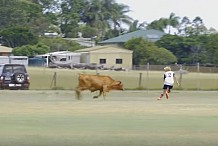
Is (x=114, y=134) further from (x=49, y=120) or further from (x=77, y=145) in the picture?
(x=49, y=120)

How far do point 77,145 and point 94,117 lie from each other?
246 inches

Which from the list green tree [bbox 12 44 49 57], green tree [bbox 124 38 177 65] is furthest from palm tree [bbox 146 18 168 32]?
green tree [bbox 124 38 177 65]

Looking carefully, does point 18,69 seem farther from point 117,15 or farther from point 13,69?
point 117,15

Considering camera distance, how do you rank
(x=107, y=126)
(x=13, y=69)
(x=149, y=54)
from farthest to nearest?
(x=149, y=54), (x=13, y=69), (x=107, y=126)

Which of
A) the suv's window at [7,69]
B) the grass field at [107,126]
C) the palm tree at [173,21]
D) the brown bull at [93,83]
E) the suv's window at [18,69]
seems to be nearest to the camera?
the grass field at [107,126]

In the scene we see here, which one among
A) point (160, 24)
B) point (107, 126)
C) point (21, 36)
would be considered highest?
point (160, 24)

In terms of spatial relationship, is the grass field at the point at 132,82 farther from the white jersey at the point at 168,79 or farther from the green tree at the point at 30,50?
the green tree at the point at 30,50

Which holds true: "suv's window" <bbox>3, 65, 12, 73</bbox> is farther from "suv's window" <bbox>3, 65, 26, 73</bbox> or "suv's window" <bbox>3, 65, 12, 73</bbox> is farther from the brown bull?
the brown bull

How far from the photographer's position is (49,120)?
1727 centimetres

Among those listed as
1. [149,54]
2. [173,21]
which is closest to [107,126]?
[149,54]

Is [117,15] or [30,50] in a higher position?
[117,15]

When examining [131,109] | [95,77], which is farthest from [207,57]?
[131,109]

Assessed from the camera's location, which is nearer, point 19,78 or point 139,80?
point 19,78

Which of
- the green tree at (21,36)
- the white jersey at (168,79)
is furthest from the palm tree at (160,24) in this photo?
the white jersey at (168,79)
